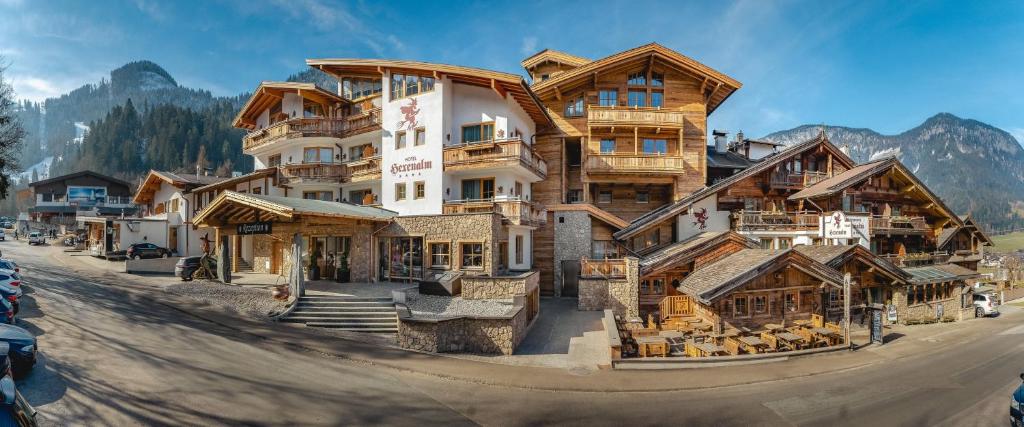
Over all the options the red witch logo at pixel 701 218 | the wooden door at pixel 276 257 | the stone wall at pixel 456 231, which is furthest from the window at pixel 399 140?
the red witch logo at pixel 701 218

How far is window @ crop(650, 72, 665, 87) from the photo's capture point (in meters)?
30.9

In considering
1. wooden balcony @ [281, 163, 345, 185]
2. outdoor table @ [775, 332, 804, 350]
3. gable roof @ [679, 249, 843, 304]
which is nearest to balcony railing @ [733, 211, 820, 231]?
gable roof @ [679, 249, 843, 304]

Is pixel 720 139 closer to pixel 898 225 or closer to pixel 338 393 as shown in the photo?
pixel 898 225

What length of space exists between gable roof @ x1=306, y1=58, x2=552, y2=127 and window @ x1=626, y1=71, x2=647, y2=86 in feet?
25.5

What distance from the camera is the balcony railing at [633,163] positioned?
28.7 m

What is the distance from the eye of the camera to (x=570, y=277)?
26.2m

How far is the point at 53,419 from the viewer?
26.8ft

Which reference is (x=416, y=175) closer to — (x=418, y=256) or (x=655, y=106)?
(x=418, y=256)

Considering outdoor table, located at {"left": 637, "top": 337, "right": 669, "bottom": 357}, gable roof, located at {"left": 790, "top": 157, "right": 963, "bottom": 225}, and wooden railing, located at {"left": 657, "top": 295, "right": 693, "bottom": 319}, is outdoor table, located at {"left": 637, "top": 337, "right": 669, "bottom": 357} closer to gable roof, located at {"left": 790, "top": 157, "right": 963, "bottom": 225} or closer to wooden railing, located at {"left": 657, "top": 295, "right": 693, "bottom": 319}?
wooden railing, located at {"left": 657, "top": 295, "right": 693, "bottom": 319}

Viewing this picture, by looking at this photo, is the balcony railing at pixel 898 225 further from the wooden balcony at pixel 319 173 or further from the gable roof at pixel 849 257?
the wooden balcony at pixel 319 173

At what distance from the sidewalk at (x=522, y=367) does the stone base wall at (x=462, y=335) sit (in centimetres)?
40

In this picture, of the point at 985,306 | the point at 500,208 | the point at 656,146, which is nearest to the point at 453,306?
the point at 500,208

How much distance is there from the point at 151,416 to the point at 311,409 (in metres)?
3.00

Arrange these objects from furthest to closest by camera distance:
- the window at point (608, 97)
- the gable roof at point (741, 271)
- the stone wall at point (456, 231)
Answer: the window at point (608, 97)
the stone wall at point (456, 231)
the gable roof at point (741, 271)
